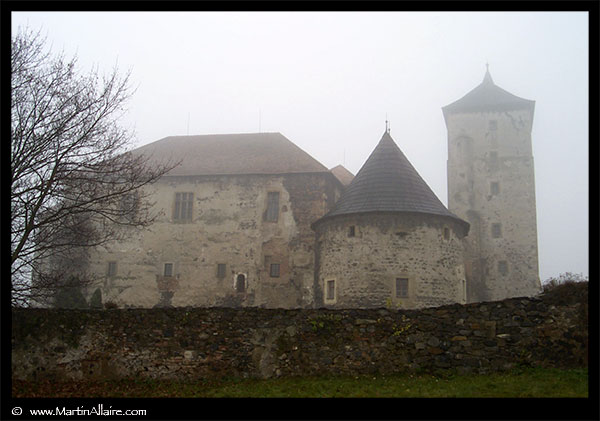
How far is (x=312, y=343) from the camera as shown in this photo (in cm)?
1243

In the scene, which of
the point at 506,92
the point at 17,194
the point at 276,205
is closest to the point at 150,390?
the point at 17,194

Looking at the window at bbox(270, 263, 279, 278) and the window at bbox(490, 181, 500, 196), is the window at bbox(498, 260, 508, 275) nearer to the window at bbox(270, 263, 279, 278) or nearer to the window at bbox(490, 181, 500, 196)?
the window at bbox(490, 181, 500, 196)

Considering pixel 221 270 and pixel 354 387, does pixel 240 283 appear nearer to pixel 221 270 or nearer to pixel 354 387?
pixel 221 270

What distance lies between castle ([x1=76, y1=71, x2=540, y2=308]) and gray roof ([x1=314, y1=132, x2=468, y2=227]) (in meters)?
0.06

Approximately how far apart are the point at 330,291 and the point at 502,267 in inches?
576

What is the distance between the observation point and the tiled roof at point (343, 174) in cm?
3398

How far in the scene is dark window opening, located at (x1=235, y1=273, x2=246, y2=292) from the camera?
98.2 feet

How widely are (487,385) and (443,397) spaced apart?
1.15 metres

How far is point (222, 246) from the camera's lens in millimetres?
30844

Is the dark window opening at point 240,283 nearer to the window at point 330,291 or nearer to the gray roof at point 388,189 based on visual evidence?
the window at point 330,291

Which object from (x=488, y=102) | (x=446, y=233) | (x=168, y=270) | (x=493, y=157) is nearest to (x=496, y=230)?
(x=493, y=157)

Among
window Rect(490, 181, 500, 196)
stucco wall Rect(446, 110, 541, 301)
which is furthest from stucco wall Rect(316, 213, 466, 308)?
window Rect(490, 181, 500, 196)

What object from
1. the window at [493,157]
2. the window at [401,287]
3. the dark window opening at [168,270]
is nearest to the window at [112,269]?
the dark window opening at [168,270]

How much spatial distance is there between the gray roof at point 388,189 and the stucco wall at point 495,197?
10.8 meters
